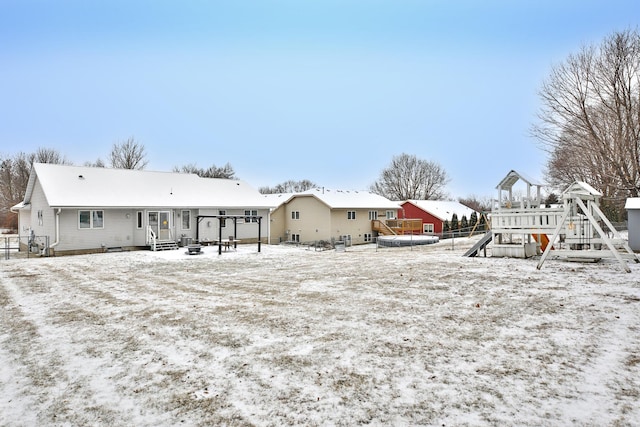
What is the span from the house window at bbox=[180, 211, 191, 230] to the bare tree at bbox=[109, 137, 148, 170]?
28570 millimetres

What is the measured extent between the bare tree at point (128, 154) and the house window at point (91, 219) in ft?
97.9

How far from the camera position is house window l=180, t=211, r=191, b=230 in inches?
957

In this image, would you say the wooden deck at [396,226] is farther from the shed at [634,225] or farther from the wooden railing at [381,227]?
the shed at [634,225]

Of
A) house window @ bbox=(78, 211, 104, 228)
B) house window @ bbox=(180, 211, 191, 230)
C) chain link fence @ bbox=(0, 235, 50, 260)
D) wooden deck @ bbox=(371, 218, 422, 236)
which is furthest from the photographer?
wooden deck @ bbox=(371, 218, 422, 236)

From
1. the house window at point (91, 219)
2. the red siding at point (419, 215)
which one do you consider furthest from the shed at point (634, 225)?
the house window at point (91, 219)

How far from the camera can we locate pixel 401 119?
1991 inches

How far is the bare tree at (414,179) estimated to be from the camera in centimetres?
6188

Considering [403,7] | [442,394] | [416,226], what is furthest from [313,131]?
[442,394]

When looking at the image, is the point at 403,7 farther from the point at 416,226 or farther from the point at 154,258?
the point at 154,258

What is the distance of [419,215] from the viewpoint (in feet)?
134

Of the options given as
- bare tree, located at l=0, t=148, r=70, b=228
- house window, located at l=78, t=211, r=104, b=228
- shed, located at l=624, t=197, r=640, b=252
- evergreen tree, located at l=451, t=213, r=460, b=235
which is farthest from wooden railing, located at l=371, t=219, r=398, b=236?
bare tree, located at l=0, t=148, r=70, b=228

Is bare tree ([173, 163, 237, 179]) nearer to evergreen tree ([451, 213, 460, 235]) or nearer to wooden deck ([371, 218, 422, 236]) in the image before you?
wooden deck ([371, 218, 422, 236])

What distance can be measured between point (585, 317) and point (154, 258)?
16877 mm

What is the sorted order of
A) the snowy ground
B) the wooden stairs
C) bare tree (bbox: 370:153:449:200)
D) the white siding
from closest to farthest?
the snowy ground < the white siding < the wooden stairs < bare tree (bbox: 370:153:449:200)
